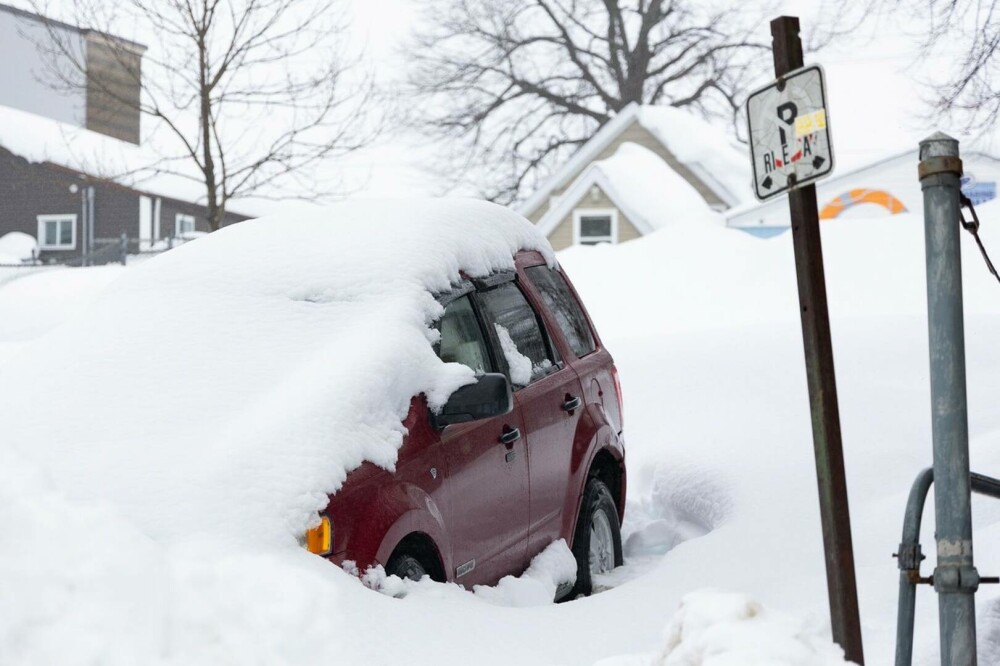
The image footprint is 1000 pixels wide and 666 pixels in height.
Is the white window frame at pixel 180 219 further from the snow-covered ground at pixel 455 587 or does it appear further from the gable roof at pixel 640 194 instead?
the snow-covered ground at pixel 455 587

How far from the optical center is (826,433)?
3590 mm

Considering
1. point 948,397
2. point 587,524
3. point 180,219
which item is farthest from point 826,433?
point 180,219

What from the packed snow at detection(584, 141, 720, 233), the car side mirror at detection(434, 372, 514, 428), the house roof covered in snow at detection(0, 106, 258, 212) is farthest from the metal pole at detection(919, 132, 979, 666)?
the house roof covered in snow at detection(0, 106, 258, 212)

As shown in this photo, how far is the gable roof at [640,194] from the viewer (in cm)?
2677

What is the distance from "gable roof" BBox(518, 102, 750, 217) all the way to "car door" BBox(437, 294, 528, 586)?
78.4ft

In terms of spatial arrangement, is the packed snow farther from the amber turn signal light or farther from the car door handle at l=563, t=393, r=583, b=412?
the amber turn signal light

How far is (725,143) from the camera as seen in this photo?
101ft

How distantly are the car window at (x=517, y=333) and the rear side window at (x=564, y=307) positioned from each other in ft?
0.91

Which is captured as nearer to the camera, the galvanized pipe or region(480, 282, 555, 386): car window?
the galvanized pipe

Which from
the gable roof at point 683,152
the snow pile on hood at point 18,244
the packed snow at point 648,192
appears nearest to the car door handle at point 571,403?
the packed snow at point 648,192

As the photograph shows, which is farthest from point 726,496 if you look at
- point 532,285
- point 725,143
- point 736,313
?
point 725,143

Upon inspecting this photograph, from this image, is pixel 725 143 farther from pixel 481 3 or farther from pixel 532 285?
pixel 532 285

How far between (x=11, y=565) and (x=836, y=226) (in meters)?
16.8

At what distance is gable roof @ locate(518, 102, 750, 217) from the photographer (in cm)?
2875
